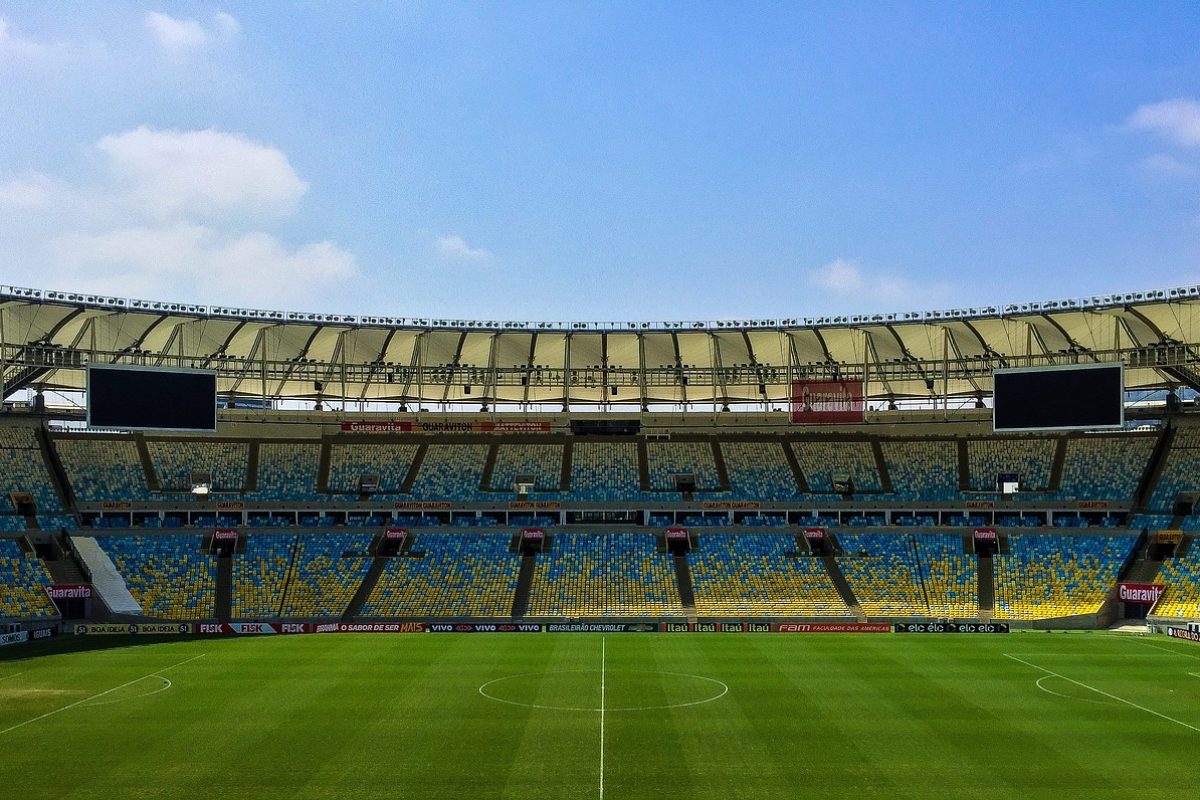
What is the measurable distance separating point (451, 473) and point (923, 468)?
1244 inches

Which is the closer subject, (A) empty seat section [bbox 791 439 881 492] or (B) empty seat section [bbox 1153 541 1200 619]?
(B) empty seat section [bbox 1153 541 1200 619]

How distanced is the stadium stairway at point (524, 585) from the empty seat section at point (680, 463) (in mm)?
10869

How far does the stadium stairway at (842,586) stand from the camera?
189 ft

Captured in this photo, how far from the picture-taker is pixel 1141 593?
55.9m

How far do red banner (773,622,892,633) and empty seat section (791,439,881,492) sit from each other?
46.8 feet

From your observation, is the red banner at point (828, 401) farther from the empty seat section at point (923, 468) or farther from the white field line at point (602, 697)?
the white field line at point (602, 697)

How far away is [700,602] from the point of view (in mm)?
58438

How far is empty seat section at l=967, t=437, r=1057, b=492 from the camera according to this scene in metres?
66.9

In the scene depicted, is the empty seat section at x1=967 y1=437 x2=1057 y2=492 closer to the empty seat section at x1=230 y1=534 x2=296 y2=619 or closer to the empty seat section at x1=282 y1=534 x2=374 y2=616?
the empty seat section at x1=282 y1=534 x2=374 y2=616

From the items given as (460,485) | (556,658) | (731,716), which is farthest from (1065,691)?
(460,485)

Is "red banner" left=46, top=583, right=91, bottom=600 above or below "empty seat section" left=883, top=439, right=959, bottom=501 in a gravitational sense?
below

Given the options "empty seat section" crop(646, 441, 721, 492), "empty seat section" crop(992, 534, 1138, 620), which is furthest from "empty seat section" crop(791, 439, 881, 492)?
"empty seat section" crop(992, 534, 1138, 620)

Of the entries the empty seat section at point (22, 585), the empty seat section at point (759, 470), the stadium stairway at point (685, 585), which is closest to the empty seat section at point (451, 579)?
the stadium stairway at point (685, 585)

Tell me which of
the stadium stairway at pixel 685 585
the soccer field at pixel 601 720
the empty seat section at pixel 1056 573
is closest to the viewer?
the soccer field at pixel 601 720
